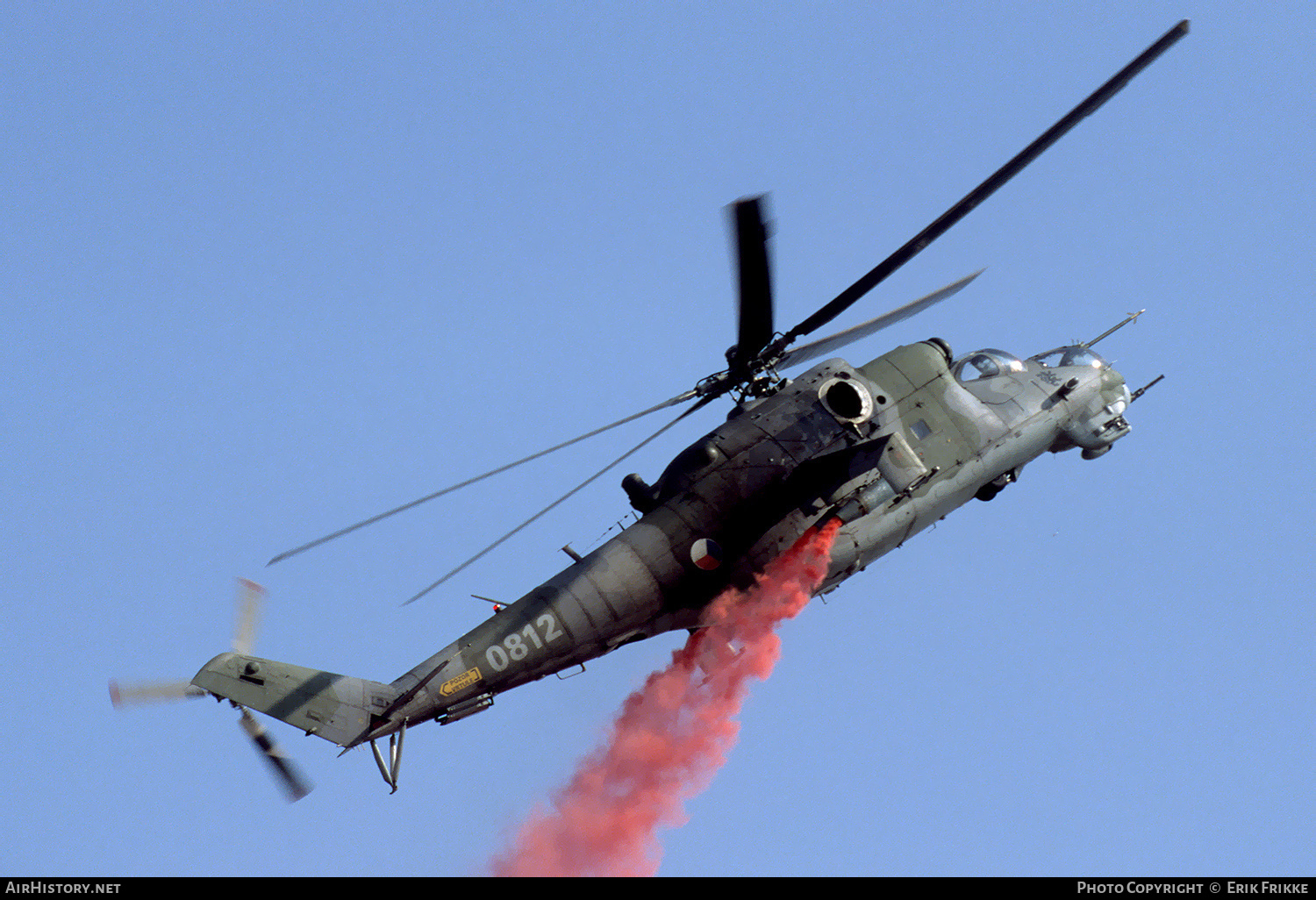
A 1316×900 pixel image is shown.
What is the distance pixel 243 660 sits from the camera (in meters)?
25.5

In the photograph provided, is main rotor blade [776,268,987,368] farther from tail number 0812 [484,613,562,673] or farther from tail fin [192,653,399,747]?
tail fin [192,653,399,747]

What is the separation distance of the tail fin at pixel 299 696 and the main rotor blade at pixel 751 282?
8.84 m

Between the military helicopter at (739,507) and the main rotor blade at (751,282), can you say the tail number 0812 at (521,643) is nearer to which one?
the military helicopter at (739,507)

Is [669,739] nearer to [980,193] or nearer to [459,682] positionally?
[459,682]

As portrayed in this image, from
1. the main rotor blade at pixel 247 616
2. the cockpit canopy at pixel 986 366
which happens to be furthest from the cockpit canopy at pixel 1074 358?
the main rotor blade at pixel 247 616

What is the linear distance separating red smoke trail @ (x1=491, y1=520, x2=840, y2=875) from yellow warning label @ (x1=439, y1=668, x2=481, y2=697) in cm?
312

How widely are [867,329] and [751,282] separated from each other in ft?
12.3

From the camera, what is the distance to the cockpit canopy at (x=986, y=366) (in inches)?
1187

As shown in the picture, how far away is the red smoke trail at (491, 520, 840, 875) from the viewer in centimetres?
2658
